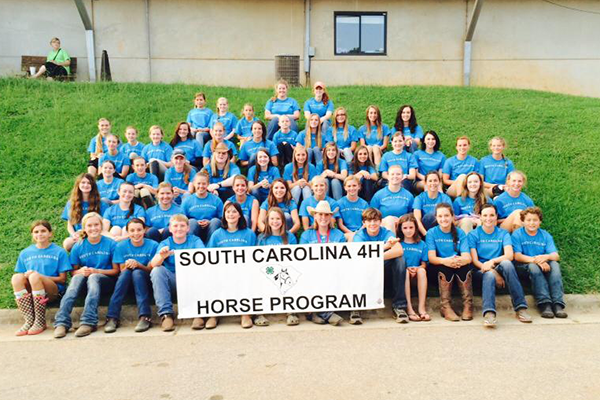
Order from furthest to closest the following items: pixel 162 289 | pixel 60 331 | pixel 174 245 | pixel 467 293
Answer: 1. pixel 174 245
2. pixel 467 293
3. pixel 162 289
4. pixel 60 331

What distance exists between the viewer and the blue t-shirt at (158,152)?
924cm

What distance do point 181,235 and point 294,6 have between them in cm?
1299

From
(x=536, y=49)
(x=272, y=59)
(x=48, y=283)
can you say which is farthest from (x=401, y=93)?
(x=48, y=283)

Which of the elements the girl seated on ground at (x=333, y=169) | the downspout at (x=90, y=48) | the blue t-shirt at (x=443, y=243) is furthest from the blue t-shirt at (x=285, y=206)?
the downspout at (x=90, y=48)

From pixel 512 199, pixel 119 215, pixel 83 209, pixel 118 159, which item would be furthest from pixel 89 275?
pixel 512 199

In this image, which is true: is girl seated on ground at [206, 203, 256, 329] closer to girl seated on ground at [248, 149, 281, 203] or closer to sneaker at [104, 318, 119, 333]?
sneaker at [104, 318, 119, 333]

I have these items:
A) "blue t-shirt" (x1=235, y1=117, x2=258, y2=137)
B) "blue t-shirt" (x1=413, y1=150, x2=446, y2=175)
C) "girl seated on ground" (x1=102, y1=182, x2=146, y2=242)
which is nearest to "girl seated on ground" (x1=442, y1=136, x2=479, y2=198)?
"blue t-shirt" (x1=413, y1=150, x2=446, y2=175)

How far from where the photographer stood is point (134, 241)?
6594 millimetres

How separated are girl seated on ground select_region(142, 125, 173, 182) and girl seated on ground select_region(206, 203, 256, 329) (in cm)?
266

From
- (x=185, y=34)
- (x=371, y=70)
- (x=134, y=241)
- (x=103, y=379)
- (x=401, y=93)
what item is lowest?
(x=103, y=379)

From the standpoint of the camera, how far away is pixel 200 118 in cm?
1066

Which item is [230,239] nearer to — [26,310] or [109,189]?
[26,310]

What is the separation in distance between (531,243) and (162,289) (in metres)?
4.52

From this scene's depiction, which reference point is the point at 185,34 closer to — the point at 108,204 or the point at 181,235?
the point at 108,204
